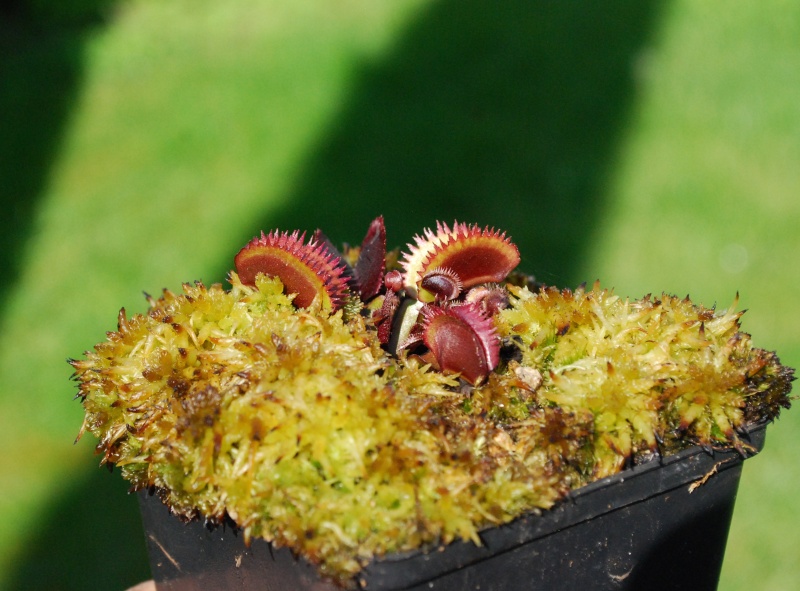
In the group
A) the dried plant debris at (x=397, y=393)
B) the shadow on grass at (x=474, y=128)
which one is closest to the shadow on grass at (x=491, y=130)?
the shadow on grass at (x=474, y=128)

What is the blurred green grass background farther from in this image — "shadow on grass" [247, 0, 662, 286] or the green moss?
the green moss

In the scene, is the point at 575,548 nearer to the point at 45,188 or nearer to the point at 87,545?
the point at 87,545

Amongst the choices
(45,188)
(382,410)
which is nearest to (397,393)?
(382,410)

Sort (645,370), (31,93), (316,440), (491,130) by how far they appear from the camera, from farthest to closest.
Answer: (31,93) < (491,130) < (645,370) < (316,440)

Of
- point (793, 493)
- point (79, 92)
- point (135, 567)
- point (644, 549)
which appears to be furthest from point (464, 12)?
point (644, 549)

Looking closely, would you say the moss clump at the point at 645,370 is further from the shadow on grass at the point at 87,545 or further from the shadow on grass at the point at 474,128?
the shadow on grass at the point at 474,128

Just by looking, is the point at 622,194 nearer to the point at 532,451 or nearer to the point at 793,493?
the point at 793,493
